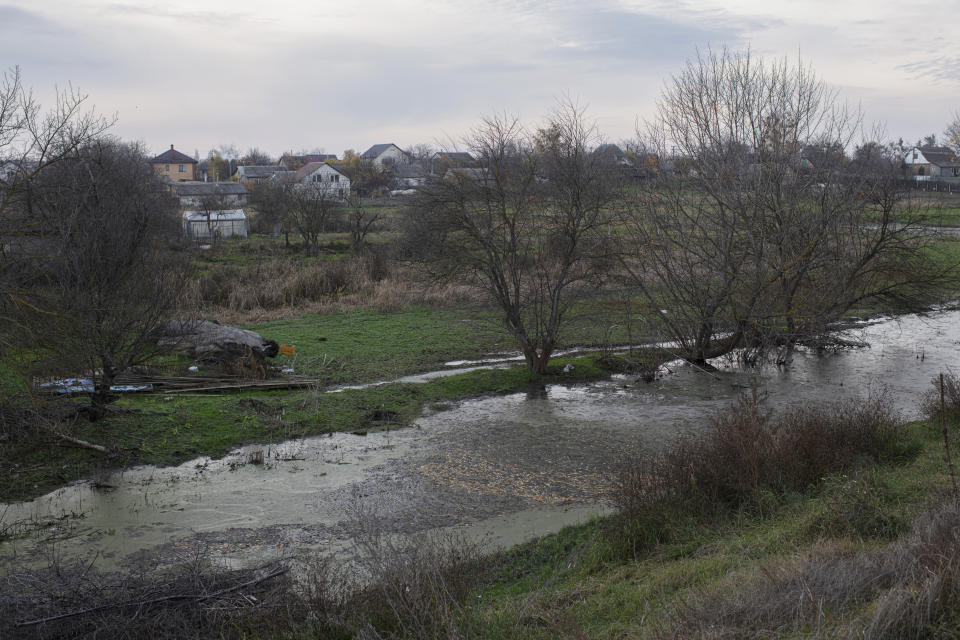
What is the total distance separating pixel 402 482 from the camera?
11641mm

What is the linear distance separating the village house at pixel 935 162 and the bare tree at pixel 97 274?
252ft

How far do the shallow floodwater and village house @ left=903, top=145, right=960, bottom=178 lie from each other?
68.1 metres

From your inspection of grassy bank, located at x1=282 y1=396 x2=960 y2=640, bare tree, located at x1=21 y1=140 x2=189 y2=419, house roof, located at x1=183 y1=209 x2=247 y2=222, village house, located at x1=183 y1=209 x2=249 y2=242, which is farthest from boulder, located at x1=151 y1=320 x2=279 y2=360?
house roof, located at x1=183 y1=209 x2=247 y2=222

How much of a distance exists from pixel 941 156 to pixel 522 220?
7919 centimetres

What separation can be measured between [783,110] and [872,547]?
14734 mm

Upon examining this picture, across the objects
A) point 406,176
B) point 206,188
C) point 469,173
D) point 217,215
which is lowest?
point 469,173

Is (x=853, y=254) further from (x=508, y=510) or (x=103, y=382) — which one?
(x=103, y=382)

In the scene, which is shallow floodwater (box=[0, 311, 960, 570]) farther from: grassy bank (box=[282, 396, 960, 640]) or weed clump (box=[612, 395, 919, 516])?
grassy bank (box=[282, 396, 960, 640])

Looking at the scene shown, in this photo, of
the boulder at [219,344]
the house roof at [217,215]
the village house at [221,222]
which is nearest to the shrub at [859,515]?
the boulder at [219,344]

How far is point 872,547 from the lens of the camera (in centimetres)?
643

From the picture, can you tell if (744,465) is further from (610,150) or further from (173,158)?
(173,158)

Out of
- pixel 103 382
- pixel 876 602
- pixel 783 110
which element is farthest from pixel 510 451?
pixel 783 110

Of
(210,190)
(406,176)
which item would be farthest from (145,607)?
(210,190)

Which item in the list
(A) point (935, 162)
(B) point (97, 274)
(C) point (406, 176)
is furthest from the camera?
(A) point (935, 162)
